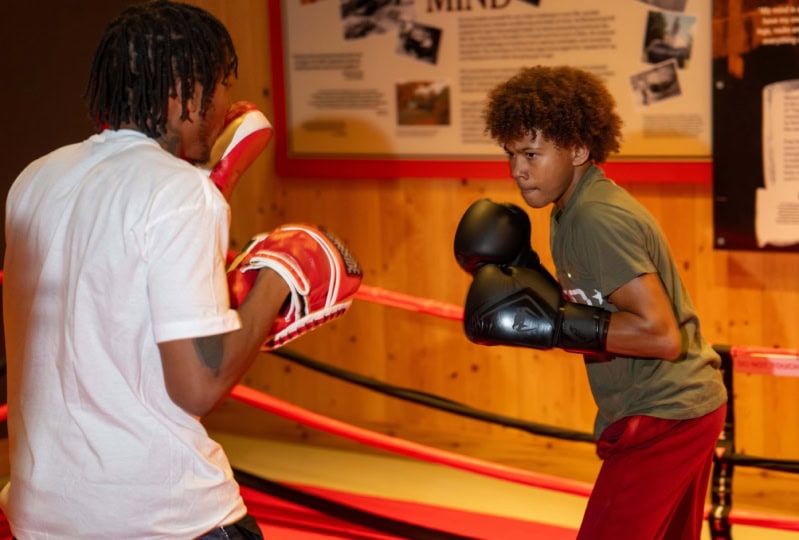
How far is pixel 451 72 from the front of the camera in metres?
3.92

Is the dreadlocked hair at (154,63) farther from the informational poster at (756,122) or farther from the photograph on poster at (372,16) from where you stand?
the photograph on poster at (372,16)

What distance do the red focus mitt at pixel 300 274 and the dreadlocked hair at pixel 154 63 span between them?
0.23 m

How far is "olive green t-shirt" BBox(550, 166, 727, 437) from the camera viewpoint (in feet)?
6.78

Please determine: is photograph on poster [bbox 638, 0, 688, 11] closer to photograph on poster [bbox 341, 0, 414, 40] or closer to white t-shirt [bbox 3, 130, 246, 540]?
photograph on poster [bbox 341, 0, 414, 40]

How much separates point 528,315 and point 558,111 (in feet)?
1.43

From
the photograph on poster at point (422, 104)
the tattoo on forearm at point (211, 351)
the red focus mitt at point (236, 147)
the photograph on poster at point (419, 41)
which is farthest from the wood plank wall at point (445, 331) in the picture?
the tattoo on forearm at point (211, 351)

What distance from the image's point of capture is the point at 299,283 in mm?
1565

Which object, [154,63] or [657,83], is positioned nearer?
[154,63]

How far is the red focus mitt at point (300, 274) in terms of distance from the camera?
158cm

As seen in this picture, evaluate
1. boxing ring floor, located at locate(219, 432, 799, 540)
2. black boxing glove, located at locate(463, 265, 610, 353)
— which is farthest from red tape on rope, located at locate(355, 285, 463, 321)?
black boxing glove, located at locate(463, 265, 610, 353)

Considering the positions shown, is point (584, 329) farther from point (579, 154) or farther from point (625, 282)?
point (579, 154)

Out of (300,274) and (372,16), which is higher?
(372,16)

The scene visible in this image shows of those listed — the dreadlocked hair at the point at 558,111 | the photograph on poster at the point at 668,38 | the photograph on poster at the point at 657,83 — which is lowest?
the dreadlocked hair at the point at 558,111

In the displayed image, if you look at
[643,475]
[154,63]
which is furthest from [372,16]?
[154,63]
